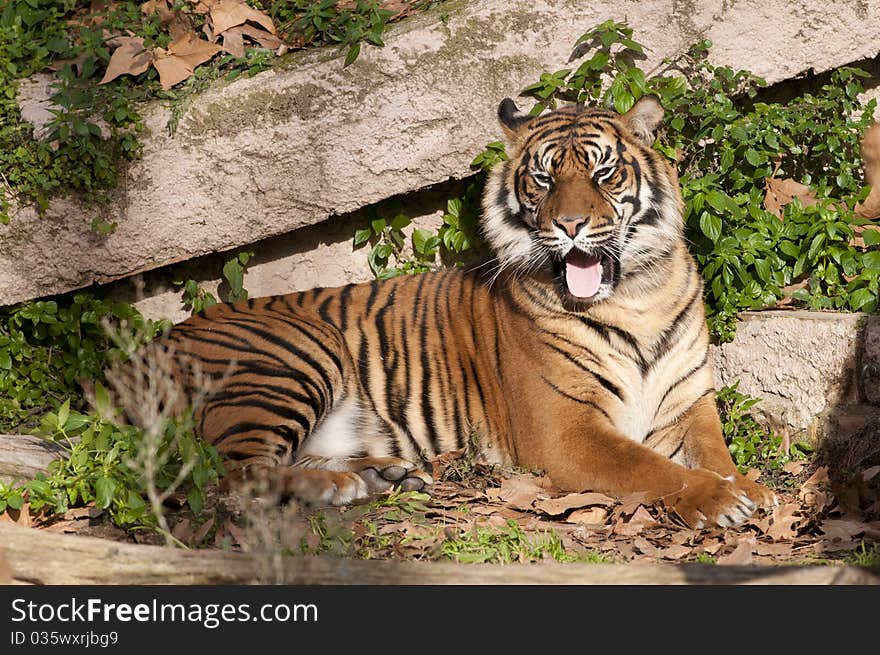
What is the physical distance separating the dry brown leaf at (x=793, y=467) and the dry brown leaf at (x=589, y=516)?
1.00 m

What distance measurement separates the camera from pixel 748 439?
16.4ft

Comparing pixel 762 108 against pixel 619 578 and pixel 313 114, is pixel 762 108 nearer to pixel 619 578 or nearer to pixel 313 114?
pixel 313 114

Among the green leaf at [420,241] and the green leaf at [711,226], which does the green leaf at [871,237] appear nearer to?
the green leaf at [711,226]

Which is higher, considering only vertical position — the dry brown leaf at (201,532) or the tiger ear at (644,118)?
the tiger ear at (644,118)

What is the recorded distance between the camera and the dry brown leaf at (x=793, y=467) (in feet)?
15.5

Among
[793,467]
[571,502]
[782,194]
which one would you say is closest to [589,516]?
[571,502]

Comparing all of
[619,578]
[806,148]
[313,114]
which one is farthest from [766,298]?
[619,578]

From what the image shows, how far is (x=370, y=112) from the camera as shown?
5.42m

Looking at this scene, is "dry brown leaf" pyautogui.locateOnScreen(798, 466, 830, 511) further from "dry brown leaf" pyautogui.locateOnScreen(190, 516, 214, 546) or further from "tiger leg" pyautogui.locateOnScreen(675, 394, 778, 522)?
"dry brown leaf" pyautogui.locateOnScreen(190, 516, 214, 546)

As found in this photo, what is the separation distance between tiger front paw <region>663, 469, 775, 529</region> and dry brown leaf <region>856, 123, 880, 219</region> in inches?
76.3

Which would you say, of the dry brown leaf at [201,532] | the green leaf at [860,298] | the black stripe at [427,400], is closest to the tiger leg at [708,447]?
the green leaf at [860,298]

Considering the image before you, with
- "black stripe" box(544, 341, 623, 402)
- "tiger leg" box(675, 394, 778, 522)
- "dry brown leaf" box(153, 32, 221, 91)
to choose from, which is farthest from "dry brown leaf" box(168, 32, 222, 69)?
"tiger leg" box(675, 394, 778, 522)

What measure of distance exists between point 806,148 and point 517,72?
154 cm

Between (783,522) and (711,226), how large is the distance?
5.32ft
